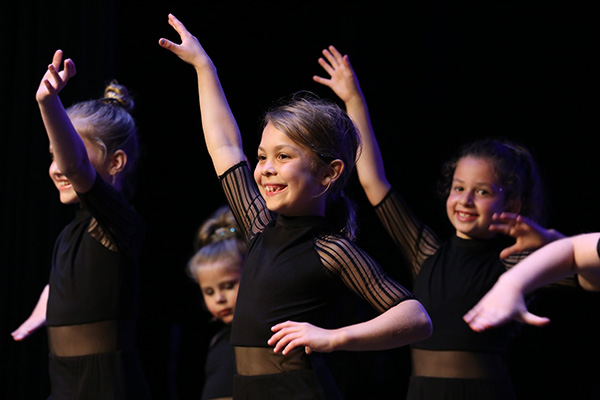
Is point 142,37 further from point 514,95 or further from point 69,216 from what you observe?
point 514,95

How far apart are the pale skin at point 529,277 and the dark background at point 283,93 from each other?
1420 millimetres

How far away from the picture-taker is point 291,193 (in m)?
1.72

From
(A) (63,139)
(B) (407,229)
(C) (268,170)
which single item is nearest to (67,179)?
(A) (63,139)

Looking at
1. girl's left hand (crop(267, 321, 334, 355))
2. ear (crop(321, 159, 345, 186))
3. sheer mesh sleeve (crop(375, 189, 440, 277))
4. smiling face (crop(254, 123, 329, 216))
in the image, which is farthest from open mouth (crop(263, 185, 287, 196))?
sheer mesh sleeve (crop(375, 189, 440, 277))

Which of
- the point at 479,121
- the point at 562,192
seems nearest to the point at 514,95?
the point at 479,121

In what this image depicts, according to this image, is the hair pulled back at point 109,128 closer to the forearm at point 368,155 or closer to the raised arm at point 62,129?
the raised arm at point 62,129

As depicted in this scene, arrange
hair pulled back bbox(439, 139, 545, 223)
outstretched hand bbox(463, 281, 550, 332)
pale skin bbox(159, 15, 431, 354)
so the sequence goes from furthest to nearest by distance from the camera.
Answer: hair pulled back bbox(439, 139, 545, 223) → pale skin bbox(159, 15, 431, 354) → outstretched hand bbox(463, 281, 550, 332)

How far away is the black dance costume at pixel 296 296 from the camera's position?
1636mm

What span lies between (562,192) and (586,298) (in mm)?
462

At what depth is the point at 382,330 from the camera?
1.54 metres

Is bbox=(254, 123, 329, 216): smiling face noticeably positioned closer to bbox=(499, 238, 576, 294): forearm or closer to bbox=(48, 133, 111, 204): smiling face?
bbox=(499, 238, 576, 294): forearm

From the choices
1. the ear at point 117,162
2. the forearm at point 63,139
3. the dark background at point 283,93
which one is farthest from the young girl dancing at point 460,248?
the forearm at point 63,139

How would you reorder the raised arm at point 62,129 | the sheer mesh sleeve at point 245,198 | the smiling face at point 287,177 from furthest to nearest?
1. the raised arm at point 62,129
2. the sheer mesh sleeve at point 245,198
3. the smiling face at point 287,177

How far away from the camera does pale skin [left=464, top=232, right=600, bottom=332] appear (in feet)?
4.50
